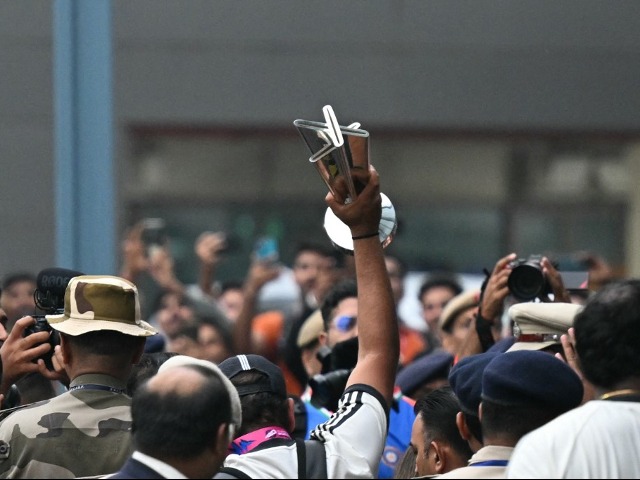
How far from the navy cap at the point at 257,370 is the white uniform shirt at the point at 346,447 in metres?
0.35

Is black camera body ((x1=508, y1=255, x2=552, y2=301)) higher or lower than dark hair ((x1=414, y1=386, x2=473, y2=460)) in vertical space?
higher

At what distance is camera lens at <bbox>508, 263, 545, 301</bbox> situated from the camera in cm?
481

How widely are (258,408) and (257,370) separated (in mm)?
119

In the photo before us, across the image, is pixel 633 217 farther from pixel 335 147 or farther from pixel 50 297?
pixel 335 147

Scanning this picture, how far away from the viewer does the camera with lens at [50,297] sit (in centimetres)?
400

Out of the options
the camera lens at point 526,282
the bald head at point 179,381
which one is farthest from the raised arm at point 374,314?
the camera lens at point 526,282

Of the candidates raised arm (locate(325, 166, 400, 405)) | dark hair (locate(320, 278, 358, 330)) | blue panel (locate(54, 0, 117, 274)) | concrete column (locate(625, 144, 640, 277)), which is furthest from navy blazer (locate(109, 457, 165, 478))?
concrete column (locate(625, 144, 640, 277))

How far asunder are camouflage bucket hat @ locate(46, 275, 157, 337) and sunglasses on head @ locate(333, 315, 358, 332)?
1.91 metres

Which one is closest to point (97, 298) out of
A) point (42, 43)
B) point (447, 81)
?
point (42, 43)

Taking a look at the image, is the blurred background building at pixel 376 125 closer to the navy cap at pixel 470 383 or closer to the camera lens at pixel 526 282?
the camera lens at pixel 526 282

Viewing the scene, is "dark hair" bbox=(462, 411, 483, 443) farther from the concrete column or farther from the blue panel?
the concrete column

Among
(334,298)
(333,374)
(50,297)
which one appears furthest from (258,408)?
(334,298)

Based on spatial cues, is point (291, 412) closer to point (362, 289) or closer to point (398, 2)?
point (362, 289)

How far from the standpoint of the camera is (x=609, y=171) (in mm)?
14008
